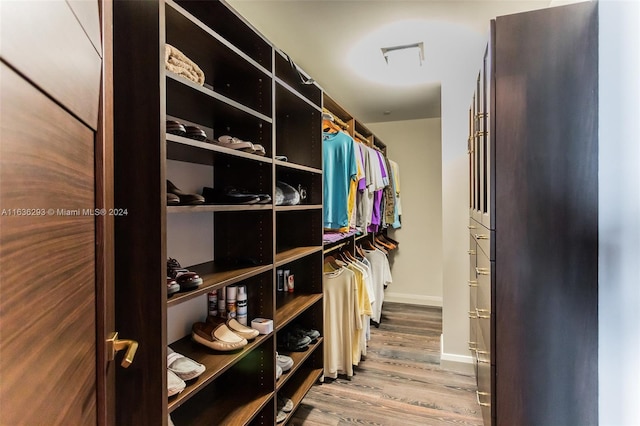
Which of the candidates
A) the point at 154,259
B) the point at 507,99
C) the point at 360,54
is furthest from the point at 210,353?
the point at 360,54

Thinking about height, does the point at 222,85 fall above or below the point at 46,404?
above

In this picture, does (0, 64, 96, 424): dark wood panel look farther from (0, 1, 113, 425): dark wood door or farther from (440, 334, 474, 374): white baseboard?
(440, 334, 474, 374): white baseboard

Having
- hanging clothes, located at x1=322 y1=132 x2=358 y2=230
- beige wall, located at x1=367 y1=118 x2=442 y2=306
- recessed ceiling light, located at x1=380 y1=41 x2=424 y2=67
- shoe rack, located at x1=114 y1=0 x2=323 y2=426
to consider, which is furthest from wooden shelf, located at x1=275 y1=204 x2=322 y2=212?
beige wall, located at x1=367 y1=118 x2=442 y2=306

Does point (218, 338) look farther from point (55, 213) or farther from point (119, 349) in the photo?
point (55, 213)

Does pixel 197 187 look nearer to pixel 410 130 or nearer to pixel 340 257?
pixel 340 257

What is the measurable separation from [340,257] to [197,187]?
1553mm

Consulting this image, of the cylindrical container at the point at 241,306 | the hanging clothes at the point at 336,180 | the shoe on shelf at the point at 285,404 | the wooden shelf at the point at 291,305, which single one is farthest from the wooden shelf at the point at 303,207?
the shoe on shelf at the point at 285,404

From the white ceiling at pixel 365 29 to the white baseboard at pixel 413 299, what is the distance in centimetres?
266

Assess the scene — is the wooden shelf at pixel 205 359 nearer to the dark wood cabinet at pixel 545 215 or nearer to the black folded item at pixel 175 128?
the black folded item at pixel 175 128

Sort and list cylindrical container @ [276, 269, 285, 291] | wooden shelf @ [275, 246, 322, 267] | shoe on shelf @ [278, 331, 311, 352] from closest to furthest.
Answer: wooden shelf @ [275, 246, 322, 267] < shoe on shelf @ [278, 331, 311, 352] < cylindrical container @ [276, 269, 285, 291]

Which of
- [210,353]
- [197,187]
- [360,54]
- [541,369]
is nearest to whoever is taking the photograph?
[541,369]

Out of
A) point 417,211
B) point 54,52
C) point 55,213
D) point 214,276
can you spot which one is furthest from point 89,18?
point 417,211

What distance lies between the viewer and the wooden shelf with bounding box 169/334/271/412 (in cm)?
105

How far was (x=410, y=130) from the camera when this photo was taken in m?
4.24
